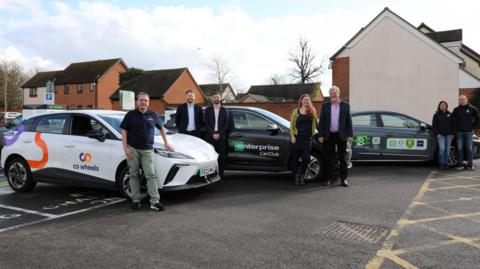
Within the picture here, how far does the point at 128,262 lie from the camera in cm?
383

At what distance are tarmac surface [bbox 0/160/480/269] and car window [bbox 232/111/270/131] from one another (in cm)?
125

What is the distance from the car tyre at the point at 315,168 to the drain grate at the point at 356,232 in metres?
2.79

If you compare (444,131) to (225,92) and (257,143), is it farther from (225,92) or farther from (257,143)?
(225,92)

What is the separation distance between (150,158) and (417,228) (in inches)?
144

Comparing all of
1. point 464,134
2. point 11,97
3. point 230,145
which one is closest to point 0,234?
point 230,145

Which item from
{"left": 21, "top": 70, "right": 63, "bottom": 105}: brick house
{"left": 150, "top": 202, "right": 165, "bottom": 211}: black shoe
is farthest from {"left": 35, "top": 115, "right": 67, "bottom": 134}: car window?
{"left": 21, "top": 70, "right": 63, "bottom": 105}: brick house

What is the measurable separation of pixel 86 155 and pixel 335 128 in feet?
14.3

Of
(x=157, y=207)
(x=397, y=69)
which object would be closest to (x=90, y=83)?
(x=397, y=69)

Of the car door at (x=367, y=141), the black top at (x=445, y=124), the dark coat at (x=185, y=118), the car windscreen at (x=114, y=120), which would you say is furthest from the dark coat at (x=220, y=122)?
the black top at (x=445, y=124)

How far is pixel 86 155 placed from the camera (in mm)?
6520

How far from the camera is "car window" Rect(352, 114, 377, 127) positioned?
10156 millimetres

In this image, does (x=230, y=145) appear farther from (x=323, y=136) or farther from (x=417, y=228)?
(x=417, y=228)

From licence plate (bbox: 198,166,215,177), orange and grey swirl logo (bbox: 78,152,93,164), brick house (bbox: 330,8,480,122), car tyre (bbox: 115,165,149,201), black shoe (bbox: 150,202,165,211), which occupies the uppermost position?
brick house (bbox: 330,8,480,122)

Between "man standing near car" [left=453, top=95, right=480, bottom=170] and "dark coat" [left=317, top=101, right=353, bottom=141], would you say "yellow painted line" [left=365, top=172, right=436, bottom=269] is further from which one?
"man standing near car" [left=453, top=95, right=480, bottom=170]
